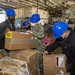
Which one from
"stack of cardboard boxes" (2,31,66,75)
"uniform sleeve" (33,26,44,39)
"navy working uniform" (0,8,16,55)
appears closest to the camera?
"stack of cardboard boxes" (2,31,66,75)

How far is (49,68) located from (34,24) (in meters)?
1.32

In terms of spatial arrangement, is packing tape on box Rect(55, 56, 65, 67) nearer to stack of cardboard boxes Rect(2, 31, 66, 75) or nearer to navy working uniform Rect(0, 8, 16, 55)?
stack of cardboard boxes Rect(2, 31, 66, 75)

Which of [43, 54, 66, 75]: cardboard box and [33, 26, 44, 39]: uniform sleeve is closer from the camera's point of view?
[43, 54, 66, 75]: cardboard box

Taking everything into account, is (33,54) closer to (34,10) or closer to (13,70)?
(13,70)

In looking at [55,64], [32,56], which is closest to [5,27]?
Answer: [32,56]

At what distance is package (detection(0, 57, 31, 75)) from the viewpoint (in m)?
2.19

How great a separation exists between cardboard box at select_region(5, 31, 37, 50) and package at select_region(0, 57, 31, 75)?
0.37 meters

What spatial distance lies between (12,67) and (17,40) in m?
0.71

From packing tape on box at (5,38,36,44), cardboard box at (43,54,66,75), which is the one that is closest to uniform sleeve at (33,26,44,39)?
packing tape on box at (5,38,36,44)

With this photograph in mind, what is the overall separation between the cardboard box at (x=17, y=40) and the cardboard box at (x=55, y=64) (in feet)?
1.56

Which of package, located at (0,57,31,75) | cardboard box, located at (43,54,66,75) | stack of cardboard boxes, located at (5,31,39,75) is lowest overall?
cardboard box, located at (43,54,66,75)

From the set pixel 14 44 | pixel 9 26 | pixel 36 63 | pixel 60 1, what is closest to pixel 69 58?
pixel 36 63

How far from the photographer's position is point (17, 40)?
9.66ft

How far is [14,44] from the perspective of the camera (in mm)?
2889
